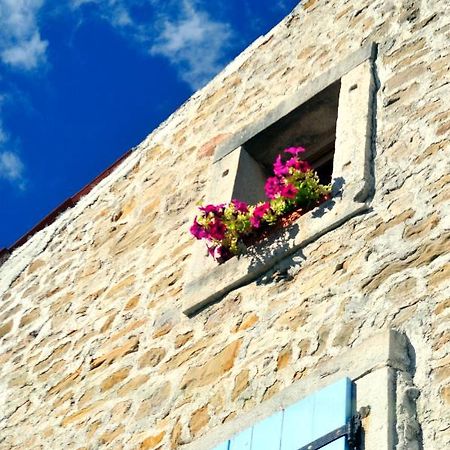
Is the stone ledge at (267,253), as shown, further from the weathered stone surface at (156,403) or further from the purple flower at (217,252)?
the weathered stone surface at (156,403)

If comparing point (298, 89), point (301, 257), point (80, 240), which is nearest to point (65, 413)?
point (301, 257)

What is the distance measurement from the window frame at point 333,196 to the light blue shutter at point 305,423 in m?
1.08

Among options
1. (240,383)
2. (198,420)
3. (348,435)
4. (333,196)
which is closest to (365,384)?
(348,435)

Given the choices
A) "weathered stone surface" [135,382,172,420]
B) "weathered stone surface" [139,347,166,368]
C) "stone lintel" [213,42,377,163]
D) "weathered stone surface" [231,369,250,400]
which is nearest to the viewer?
"weathered stone surface" [231,369,250,400]

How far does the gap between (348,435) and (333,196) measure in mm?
1606

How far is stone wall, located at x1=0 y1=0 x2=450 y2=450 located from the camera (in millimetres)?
3773

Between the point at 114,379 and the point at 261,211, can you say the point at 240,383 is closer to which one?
the point at 114,379

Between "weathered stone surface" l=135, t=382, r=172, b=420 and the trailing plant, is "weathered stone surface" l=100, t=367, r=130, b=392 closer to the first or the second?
"weathered stone surface" l=135, t=382, r=172, b=420

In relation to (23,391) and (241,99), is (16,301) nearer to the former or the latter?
(23,391)

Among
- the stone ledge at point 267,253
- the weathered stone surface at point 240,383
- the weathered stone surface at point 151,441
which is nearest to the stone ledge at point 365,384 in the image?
the weathered stone surface at point 240,383

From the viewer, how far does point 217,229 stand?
15.8ft

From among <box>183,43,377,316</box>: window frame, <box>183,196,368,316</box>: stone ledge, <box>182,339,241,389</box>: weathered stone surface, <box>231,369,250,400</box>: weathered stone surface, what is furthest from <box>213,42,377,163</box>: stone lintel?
<box>231,369,250,400</box>: weathered stone surface

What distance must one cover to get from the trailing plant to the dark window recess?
0.75 metres

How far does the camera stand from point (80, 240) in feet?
21.3
